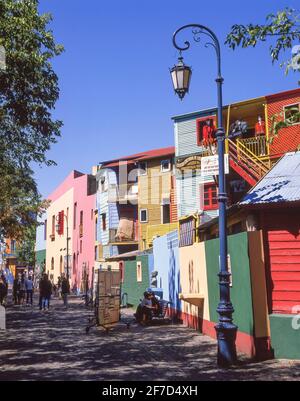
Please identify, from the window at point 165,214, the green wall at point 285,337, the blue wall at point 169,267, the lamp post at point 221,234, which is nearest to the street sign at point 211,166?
the lamp post at point 221,234

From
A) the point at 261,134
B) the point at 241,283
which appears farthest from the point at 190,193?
the point at 241,283

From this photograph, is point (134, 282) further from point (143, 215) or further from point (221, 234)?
point (221, 234)

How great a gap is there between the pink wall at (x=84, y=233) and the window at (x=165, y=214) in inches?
329

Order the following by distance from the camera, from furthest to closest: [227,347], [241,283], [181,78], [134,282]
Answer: [134,282]
[241,283]
[181,78]
[227,347]

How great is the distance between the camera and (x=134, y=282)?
85.8 ft

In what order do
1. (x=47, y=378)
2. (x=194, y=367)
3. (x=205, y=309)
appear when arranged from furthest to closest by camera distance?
(x=205, y=309) < (x=194, y=367) < (x=47, y=378)

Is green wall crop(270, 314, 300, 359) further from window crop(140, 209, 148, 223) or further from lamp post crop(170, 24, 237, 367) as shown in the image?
window crop(140, 209, 148, 223)

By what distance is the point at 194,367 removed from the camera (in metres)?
9.16

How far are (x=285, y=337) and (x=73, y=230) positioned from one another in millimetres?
39501

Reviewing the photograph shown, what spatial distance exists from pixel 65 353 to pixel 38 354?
617 mm

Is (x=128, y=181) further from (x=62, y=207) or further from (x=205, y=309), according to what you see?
(x=205, y=309)

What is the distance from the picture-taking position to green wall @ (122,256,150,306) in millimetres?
24191

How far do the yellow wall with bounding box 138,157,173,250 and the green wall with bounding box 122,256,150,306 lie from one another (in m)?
8.93

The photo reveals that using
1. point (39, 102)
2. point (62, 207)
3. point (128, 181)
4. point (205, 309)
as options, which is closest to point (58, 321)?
point (205, 309)
